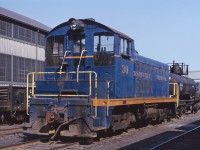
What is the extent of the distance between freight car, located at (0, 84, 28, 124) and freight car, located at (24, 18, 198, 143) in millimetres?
6582

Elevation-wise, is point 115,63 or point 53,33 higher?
point 53,33

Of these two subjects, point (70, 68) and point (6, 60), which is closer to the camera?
point (70, 68)

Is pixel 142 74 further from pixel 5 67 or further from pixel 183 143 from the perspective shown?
pixel 5 67

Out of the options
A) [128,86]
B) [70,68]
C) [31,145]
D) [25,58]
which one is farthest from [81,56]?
[25,58]

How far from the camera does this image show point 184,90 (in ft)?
85.5

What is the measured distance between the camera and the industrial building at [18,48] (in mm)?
26594

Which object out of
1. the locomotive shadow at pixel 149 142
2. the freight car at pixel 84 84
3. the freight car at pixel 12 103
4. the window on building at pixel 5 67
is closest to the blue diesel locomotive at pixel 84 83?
the freight car at pixel 84 84

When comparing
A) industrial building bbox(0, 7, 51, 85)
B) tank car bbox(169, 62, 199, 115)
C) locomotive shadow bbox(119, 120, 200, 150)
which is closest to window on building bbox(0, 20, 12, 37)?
industrial building bbox(0, 7, 51, 85)

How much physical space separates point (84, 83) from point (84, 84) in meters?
0.03

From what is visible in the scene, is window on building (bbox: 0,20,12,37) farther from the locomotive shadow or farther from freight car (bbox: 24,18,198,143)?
the locomotive shadow

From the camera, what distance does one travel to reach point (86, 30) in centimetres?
1209

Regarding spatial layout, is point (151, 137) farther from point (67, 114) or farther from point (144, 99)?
point (67, 114)

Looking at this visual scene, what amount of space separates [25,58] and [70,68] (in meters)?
18.1

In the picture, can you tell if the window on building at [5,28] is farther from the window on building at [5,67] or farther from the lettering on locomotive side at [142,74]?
the lettering on locomotive side at [142,74]
